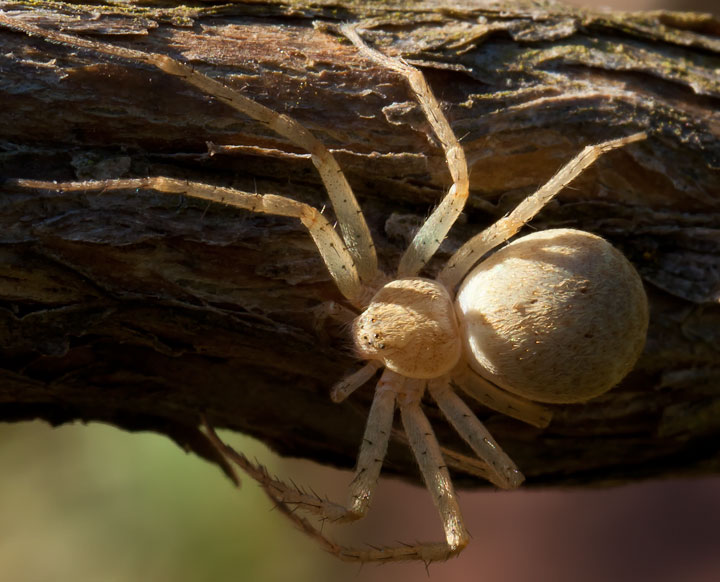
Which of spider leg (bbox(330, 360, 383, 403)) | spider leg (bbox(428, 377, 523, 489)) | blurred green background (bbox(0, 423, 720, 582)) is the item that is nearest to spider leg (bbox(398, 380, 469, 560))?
Result: spider leg (bbox(428, 377, 523, 489))

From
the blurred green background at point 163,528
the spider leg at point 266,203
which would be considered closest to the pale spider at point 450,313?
the spider leg at point 266,203

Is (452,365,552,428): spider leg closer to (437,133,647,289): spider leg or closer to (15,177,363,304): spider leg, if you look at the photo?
(437,133,647,289): spider leg

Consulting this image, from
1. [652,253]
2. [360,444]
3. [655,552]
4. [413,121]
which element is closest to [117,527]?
[360,444]

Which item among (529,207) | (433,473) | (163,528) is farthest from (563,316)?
(163,528)

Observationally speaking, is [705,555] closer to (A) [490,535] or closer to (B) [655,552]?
(B) [655,552]

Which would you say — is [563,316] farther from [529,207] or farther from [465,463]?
[465,463]
